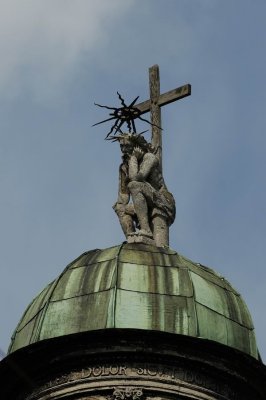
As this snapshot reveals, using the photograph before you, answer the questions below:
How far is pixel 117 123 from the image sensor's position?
35.1m

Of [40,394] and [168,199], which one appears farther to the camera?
[168,199]

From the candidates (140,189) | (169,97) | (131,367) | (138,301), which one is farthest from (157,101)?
(131,367)

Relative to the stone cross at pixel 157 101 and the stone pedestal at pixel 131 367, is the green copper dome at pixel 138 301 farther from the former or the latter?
the stone cross at pixel 157 101

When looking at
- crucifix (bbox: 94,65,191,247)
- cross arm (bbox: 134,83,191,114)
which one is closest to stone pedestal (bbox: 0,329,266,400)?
crucifix (bbox: 94,65,191,247)

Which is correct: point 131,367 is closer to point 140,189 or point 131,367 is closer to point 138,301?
point 138,301

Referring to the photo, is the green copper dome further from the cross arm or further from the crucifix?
the cross arm

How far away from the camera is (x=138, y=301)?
30203 millimetres

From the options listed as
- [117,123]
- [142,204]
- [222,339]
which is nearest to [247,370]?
[222,339]

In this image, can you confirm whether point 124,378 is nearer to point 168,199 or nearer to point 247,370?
point 247,370

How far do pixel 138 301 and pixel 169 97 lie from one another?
771 centimetres

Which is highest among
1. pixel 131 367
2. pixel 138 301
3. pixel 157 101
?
pixel 157 101

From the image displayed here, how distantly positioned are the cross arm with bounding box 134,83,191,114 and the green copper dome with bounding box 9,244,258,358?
5462mm

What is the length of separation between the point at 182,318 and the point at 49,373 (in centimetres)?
269

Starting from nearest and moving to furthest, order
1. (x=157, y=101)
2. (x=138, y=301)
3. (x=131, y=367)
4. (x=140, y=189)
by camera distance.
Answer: (x=131, y=367) < (x=138, y=301) < (x=140, y=189) < (x=157, y=101)
